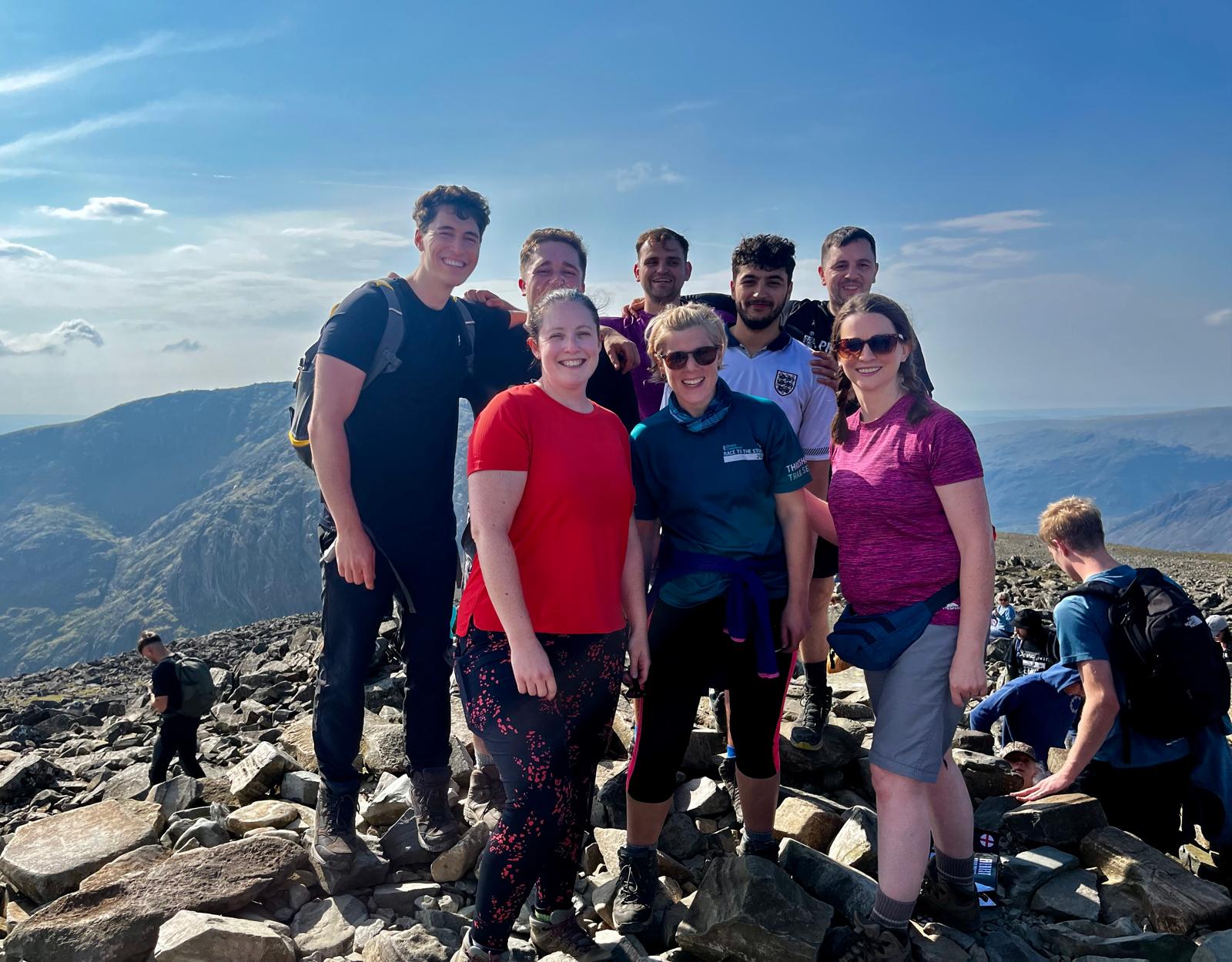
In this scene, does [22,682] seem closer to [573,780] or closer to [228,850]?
[228,850]

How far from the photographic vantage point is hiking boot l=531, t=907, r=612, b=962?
4238 mm

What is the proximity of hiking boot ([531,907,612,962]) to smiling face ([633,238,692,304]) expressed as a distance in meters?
4.59

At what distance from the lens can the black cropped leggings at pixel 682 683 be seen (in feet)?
15.3

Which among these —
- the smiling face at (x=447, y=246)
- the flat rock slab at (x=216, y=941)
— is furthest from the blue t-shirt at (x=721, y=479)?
the flat rock slab at (x=216, y=941)

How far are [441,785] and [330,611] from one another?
58.7 inches

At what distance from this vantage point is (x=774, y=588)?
474 centimetres

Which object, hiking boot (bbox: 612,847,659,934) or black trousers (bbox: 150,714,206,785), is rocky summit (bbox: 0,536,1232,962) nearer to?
hiking boot (bbox: 612,847,659,934)

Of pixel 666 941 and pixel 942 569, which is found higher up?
pixel 942 569

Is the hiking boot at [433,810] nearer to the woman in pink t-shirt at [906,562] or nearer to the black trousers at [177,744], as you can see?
the woman in pink t-shirt at [906,562]

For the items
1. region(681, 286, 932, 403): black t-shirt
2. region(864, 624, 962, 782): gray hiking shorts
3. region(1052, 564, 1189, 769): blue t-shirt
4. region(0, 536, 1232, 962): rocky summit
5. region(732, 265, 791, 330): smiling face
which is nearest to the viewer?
region(864, 624, 962, 782): gray hiking shorts

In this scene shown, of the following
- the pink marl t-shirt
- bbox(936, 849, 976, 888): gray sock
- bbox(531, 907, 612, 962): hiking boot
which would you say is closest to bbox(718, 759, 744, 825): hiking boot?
bbox(936, 849, 976, 888): gray sock

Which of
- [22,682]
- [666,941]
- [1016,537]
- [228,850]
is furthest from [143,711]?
[1016,537]

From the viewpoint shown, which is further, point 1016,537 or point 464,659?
point 1016,537

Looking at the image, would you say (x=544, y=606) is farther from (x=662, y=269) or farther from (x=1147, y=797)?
(x=1147, y=797)
